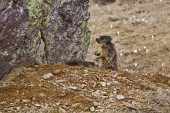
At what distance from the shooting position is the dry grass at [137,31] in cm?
1417

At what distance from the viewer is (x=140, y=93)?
6.43 meters

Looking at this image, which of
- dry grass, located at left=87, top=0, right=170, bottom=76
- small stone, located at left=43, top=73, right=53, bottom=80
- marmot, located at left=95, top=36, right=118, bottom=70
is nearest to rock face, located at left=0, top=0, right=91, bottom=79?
marmot, located at left=95, top=36, right=118, bottom=70

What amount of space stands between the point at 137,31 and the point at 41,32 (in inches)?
384

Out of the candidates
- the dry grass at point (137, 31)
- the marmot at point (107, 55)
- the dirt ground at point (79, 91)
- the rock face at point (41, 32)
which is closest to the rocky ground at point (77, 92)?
the dirt ground at point (79, 91)

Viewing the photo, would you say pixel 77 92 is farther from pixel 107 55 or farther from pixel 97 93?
pixel 107 55

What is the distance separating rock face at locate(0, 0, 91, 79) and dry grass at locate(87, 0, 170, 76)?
396 centimetres

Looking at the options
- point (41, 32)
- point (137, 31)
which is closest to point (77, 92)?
point (41, 32)

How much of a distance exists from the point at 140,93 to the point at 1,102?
238cm

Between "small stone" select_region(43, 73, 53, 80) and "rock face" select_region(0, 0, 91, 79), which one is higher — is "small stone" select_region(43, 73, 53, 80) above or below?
below

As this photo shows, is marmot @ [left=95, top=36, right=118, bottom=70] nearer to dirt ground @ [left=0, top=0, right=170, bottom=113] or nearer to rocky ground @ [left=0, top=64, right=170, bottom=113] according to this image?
dirt ground @ [left=0, top=0, right=170, bottom=113]

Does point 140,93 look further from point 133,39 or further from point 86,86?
point 133,39

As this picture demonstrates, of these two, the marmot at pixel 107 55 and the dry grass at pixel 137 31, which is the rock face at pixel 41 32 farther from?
the dry grass at pixel 137 31

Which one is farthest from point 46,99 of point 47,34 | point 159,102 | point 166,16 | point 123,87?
point 166,16

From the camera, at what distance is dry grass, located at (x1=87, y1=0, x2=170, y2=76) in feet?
46.5
